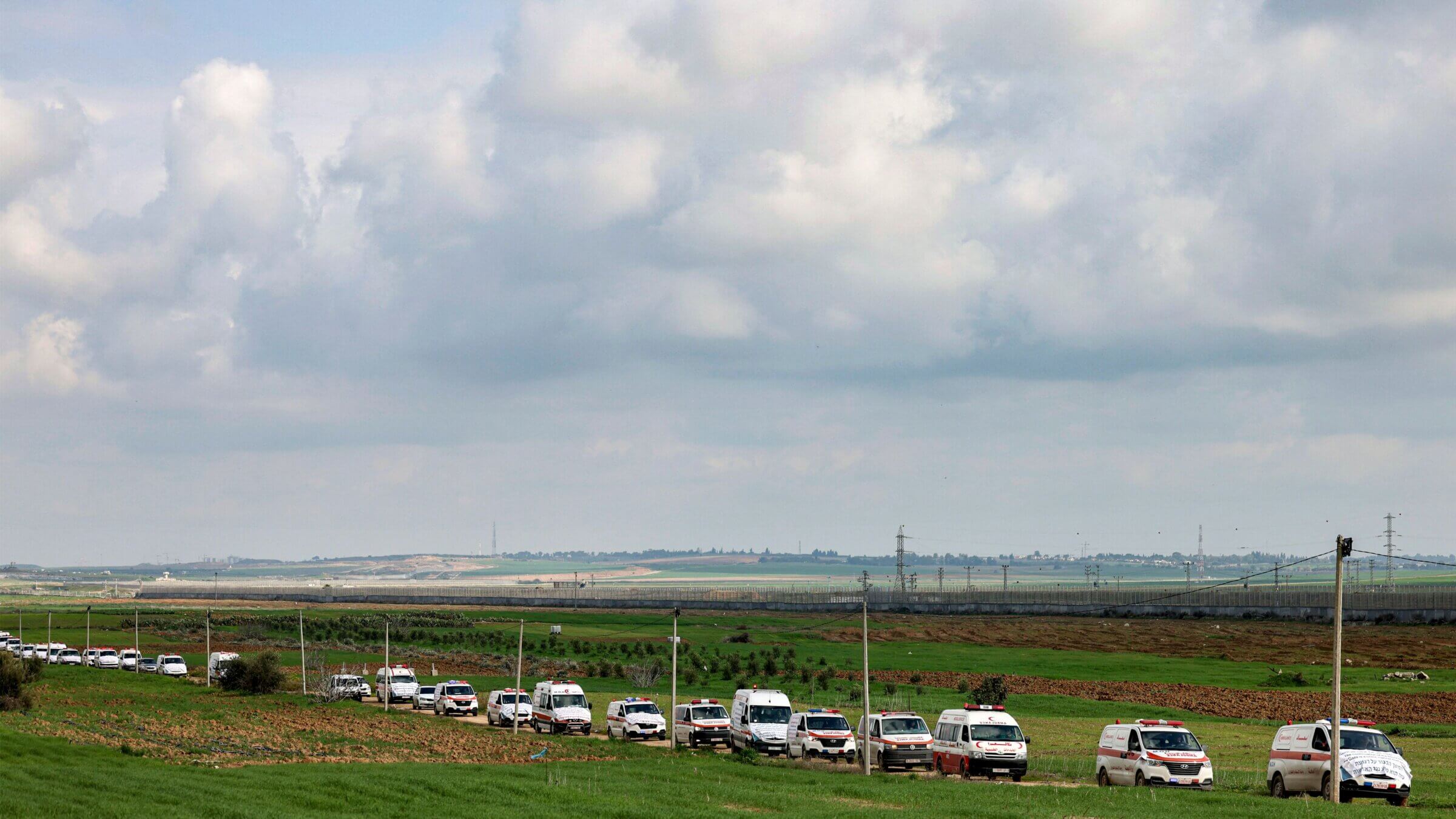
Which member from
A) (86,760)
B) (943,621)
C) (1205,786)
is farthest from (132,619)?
(1205,786)

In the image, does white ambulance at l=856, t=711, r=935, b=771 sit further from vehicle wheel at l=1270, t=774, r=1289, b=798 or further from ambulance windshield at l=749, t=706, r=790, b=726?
vehicle wheel at l=1270, t=774, r=1289, b=798

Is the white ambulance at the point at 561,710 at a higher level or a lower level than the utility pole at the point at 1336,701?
lower

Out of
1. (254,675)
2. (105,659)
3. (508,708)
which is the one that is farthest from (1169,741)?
(105,659)

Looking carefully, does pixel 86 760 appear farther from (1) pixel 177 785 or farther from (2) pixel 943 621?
(2) pixel 943 621

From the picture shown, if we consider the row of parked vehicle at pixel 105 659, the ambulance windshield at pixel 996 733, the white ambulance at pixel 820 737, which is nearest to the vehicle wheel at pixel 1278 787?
the ambulance windshield at pixel 996 733

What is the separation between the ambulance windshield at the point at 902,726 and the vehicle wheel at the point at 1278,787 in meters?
12.8

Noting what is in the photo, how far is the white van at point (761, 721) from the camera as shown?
54.0 meters

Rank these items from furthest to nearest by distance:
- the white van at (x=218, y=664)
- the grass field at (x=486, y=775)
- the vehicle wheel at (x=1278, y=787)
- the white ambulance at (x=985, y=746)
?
the white van at (x=218, y=664) → the white ambulance at (x=985, y=746) → the vehicle wheel at (x=1278, y=787) → the grass field at (x=486, y=775)

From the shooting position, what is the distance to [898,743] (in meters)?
48.8

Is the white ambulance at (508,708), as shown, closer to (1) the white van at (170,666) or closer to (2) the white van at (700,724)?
(2) the white van at (700,724)

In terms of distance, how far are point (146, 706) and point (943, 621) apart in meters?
114

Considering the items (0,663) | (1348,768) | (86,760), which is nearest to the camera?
(1348,768)

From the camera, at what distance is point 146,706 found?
2891 inches

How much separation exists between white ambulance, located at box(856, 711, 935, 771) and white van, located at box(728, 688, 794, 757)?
200 inches
